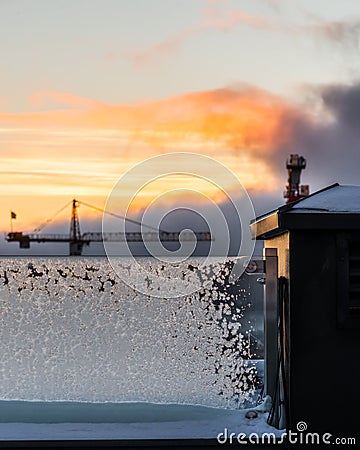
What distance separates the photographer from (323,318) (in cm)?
431

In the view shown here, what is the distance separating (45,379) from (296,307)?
680 cm

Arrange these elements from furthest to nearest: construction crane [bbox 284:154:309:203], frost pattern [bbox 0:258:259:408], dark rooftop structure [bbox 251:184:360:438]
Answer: construction crane [bbox 284:154:309:203]
frost pattern [bbox 0:258:259:408]
dark rooftop structure [bbox 251:184:360:438]

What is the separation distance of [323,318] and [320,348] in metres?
0.16

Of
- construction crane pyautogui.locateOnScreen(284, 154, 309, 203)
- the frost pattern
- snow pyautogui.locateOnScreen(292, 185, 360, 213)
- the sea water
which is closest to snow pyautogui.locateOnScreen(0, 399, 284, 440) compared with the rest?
the sea water

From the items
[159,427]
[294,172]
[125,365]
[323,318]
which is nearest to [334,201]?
[323,318]

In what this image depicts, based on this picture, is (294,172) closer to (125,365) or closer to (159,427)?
(125,365)

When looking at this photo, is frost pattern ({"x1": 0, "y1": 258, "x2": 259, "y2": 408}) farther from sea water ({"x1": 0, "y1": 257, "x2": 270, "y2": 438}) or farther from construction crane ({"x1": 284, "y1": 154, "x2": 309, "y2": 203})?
construction crane ({"x1": 284, "y1": 154, "x2": 309, "y2": 203})

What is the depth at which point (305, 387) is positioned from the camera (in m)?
4.31

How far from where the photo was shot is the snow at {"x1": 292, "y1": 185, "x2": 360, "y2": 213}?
438 cm

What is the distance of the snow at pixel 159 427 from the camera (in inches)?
173

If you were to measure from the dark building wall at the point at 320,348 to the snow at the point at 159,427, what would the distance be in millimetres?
292

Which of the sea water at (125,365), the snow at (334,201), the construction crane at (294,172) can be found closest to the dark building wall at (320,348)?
the snow at (334,201)

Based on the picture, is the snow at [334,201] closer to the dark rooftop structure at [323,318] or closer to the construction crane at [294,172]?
the dark rooftop structure at [323,318]

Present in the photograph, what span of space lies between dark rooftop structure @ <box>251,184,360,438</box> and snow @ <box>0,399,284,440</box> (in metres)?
0.31
